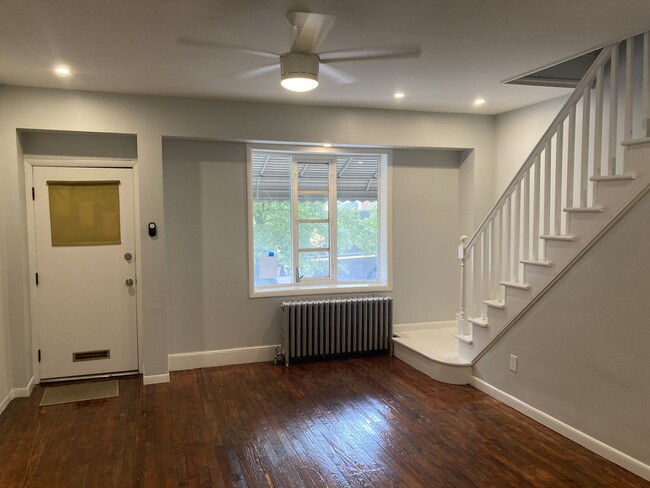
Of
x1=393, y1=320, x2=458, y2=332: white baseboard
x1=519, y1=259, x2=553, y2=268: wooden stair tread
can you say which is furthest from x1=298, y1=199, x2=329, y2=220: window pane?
x1=519, y1=259, x2=553, y2=268: wooden stair tread

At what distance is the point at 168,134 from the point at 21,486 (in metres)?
2.84

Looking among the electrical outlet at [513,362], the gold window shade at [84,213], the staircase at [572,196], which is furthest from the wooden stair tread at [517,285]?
the gold window shade at [84,213]

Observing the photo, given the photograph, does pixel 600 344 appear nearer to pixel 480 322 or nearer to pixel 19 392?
pixel 480 322

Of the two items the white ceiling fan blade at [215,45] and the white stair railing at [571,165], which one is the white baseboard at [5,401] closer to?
the white ceiling fan blade at [215,45]

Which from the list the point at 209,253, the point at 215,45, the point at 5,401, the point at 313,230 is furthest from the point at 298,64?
the point at 5,401

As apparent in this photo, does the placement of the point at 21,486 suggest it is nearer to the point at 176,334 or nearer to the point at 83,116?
the point at 176,334

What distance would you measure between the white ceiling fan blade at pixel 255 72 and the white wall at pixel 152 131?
815mm

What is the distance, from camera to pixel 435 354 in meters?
4.43

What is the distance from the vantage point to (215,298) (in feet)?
15.3

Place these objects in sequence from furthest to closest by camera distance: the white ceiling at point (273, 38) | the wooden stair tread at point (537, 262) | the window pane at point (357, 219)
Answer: the window pane at point (357, 219) < the wooden stair tread at point (537, 262) < the white ceiling at point (273, 38)

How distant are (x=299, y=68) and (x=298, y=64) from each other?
2 centimetres

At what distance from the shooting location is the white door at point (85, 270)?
4.16 meters

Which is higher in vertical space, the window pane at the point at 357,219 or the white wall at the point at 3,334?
the window pane at the point at 357,219

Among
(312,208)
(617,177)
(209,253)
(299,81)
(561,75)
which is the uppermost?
(561,75)
